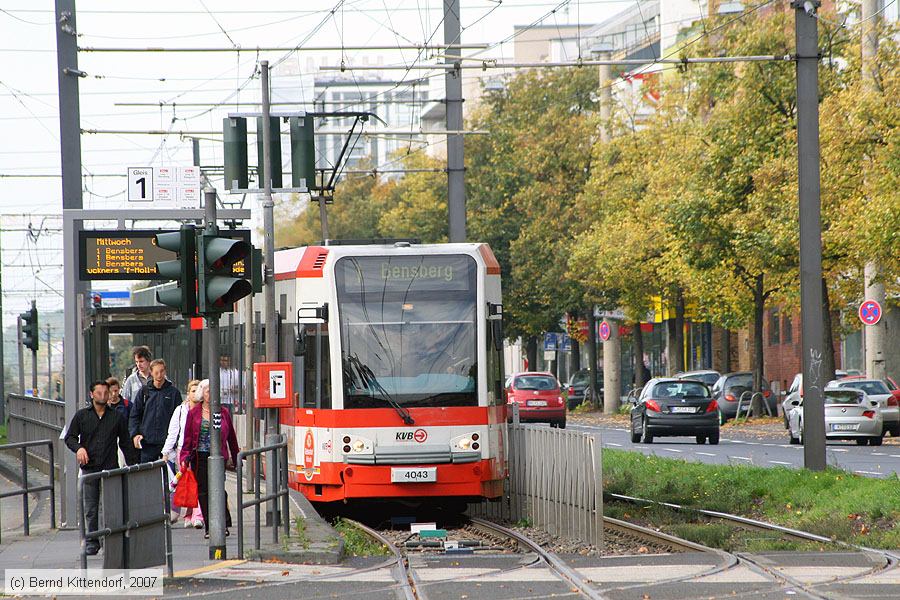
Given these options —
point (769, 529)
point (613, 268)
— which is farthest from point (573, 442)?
point (613, 268)

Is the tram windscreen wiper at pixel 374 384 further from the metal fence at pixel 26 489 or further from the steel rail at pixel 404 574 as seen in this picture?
the metal fence at pixel 26 489

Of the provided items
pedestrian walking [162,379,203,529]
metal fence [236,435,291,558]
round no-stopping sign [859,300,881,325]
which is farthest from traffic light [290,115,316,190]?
round no-stopping sign [859,300,881,325]

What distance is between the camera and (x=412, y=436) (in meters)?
18.6

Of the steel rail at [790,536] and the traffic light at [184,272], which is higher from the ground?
the traffic light at [184,272]

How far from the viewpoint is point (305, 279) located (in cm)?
1939

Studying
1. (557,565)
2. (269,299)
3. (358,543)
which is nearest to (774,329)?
(269,299)

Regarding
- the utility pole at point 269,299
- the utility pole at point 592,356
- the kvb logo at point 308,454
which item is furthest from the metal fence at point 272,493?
the utility pole at point 592,356

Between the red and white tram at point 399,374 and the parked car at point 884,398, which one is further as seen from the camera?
the parked car at point 884,398

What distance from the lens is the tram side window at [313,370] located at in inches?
→ 743

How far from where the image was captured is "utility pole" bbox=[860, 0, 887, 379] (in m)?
36.8

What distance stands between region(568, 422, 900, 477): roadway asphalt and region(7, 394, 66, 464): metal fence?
8.35 metres

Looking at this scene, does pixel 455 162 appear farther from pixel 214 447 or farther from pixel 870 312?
pixel 870 312

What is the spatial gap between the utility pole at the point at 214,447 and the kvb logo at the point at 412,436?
4161 millimetres

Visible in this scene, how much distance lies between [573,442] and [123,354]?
339 feet
